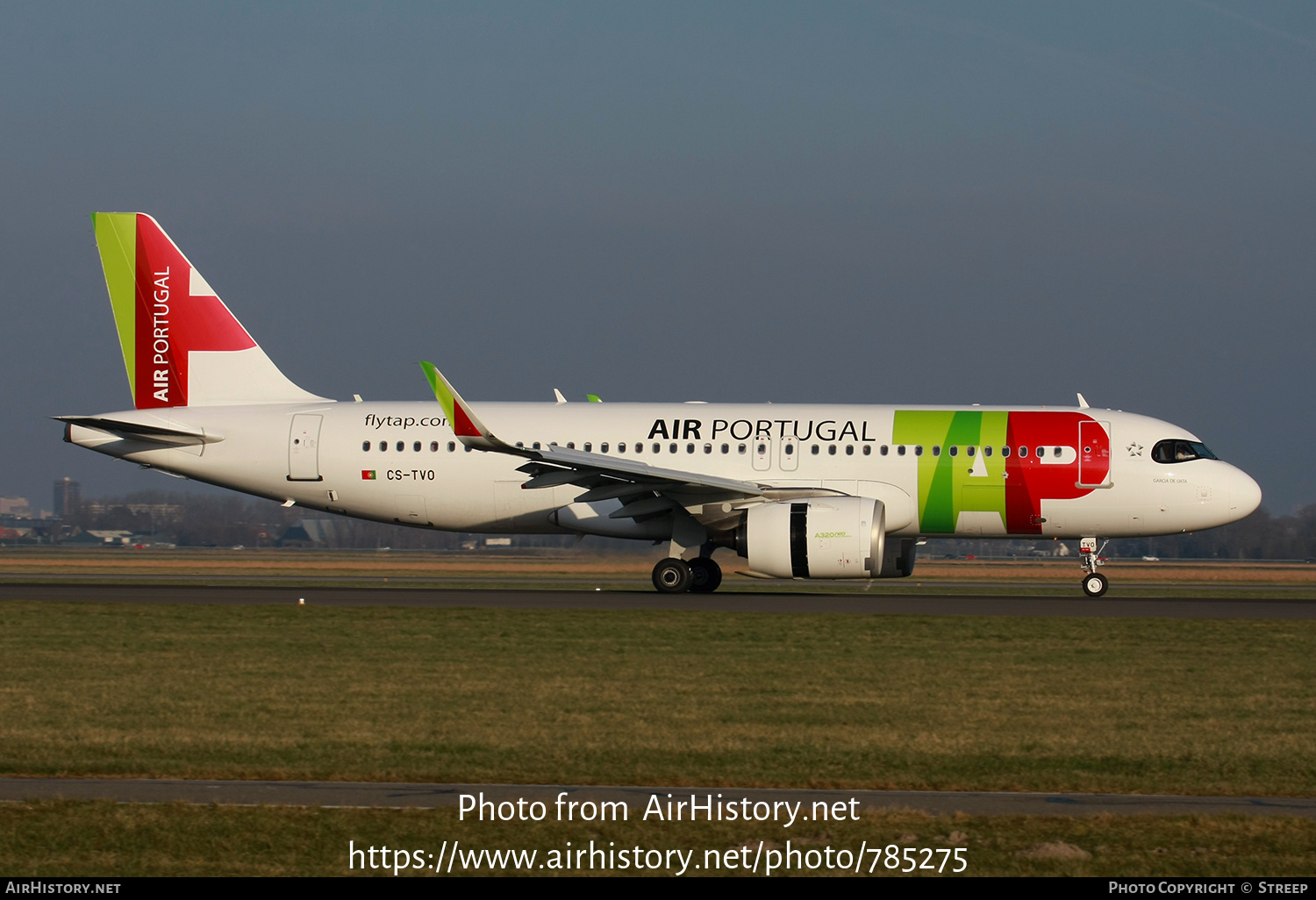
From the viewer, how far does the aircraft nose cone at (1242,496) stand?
90.7ft

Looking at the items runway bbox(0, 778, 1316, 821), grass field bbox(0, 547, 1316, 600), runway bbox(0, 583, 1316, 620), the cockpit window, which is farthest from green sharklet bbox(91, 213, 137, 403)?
runway bbox(0, 778, 1316, 821)

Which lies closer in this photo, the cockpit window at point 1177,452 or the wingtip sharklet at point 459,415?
the wingtip sharklet at point 459,415

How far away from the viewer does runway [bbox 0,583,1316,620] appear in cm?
2372

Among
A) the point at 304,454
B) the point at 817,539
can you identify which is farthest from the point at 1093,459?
the point at 304,454

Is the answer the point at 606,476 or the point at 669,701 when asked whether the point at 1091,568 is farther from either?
the point at 669,701

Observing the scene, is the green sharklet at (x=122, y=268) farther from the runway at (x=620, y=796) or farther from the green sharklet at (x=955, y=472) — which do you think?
the runway at (x=620, y=796)

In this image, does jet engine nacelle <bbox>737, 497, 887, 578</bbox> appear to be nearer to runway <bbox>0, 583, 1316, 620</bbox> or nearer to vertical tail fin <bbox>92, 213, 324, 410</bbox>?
runway <bbox>0, 583, 1316, 620</bbox>

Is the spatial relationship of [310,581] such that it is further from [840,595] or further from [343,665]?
[343,665]

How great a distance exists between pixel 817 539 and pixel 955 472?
3.86 metres

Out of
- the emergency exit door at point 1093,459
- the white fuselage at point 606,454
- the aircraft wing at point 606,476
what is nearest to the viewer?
the aircraft wing at point 606,476

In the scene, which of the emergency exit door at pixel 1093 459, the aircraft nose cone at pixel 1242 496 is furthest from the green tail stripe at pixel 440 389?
the aircraft nose cone at pixel 1242 496

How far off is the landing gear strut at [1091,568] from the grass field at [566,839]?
20.7 metres

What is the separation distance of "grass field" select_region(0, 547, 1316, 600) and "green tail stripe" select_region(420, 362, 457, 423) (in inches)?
271

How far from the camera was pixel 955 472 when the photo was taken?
27.3 meters
